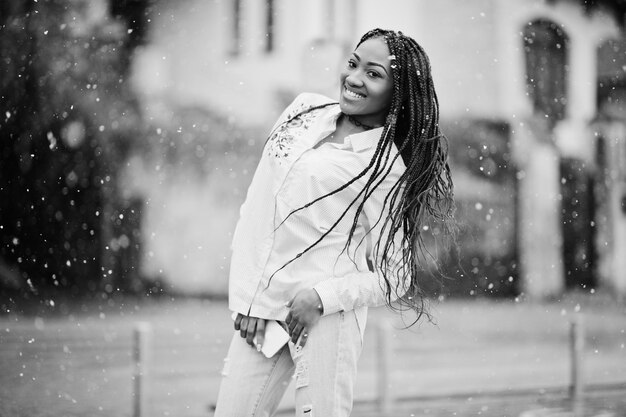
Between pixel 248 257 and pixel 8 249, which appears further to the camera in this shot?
pixel 8 249

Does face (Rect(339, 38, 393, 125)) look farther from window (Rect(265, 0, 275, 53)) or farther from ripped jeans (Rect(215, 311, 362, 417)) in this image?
window (Rect(265, 0, 275, 53))

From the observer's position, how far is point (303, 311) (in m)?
2.27

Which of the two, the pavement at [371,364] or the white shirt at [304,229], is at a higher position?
the white shirt at [304,229]

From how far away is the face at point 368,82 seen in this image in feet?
7.73

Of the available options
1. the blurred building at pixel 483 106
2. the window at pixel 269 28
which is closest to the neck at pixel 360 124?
the blurred building at pixel 483 106

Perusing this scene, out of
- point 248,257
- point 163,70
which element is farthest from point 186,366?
point 163,70

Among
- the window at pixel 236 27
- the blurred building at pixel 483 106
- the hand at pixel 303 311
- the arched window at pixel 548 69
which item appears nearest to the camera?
the hand at pixel 303 311

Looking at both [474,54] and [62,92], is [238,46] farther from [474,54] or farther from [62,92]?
[474,54]

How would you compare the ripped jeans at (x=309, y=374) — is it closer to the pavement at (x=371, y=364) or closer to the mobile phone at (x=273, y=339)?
the mobile phone at (x=273, y=339)

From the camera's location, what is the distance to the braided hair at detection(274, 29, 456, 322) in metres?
2.34

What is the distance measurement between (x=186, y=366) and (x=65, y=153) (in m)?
8.64

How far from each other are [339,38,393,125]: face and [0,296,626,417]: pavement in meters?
0.62

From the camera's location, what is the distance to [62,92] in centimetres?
1590

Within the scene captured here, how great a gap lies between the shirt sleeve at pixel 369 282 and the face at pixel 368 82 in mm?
186
